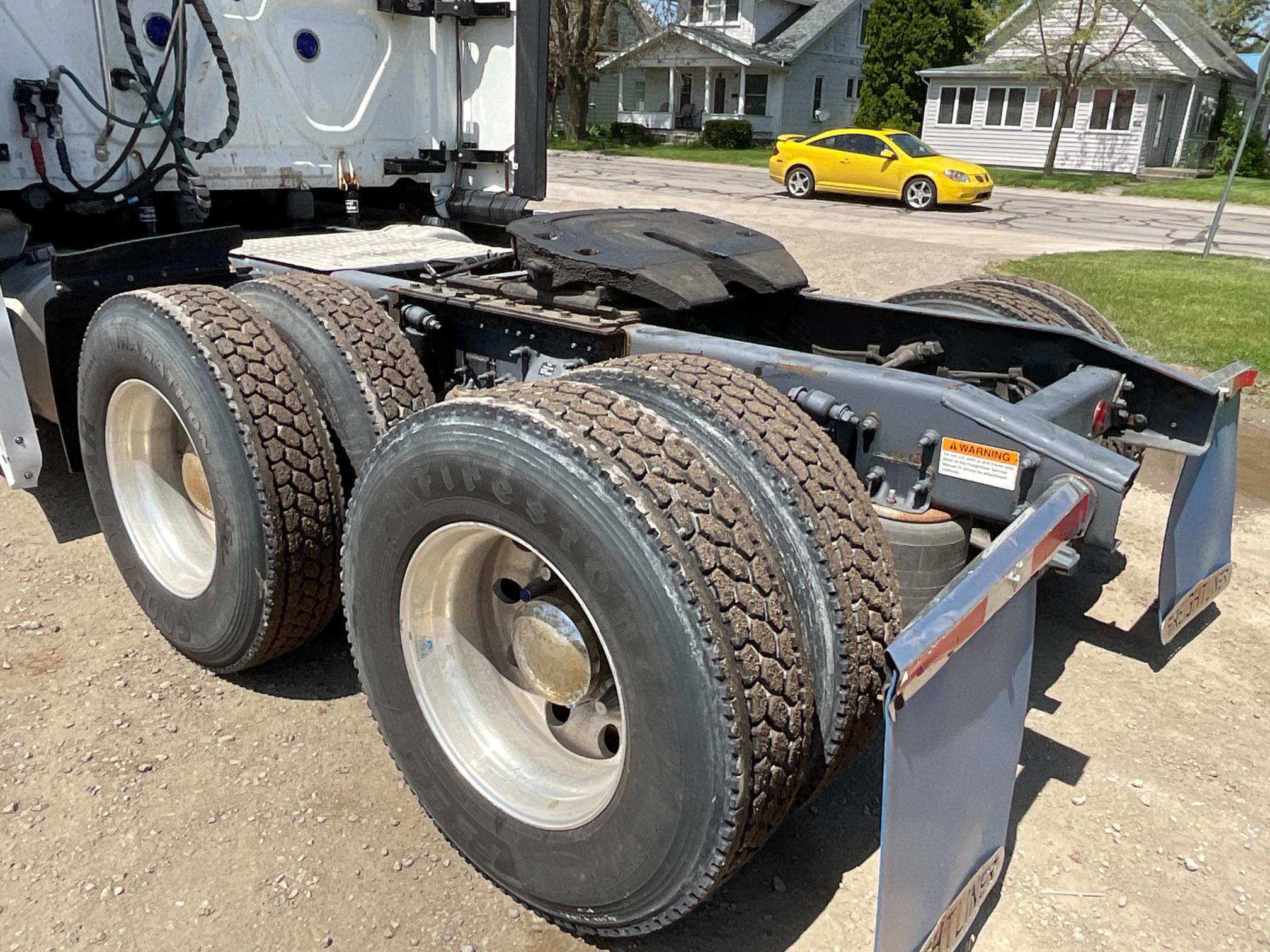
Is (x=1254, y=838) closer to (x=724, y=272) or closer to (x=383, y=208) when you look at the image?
(x=724, y=272)

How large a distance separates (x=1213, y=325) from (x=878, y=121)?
31.0 metres

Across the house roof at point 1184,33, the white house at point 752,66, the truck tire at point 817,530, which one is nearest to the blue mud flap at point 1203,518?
the truck tire at point 817,530

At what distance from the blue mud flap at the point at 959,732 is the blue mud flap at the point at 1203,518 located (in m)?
1.11

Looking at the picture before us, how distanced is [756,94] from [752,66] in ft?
4.81

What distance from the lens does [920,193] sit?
2036cm

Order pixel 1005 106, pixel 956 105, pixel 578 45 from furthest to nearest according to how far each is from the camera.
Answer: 1. pixel 578 45
2. pixel 956 105
3. pixel 1005 106

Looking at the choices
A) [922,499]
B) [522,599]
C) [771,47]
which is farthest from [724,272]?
[771,47]

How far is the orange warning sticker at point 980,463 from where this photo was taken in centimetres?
247

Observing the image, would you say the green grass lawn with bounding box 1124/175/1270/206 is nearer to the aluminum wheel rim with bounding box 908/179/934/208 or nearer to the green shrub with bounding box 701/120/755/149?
the aluminum wheel rim with bounding box 908/179/934/208

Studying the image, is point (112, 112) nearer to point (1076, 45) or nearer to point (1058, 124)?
point (1076, 45)

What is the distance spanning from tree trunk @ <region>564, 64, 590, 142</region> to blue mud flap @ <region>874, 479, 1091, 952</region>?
1514 inches

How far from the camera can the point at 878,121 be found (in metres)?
37.3

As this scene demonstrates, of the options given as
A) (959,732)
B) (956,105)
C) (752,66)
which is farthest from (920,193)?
(752,66)

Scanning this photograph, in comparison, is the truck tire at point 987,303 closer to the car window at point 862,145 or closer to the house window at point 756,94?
the car window at point 862,145
